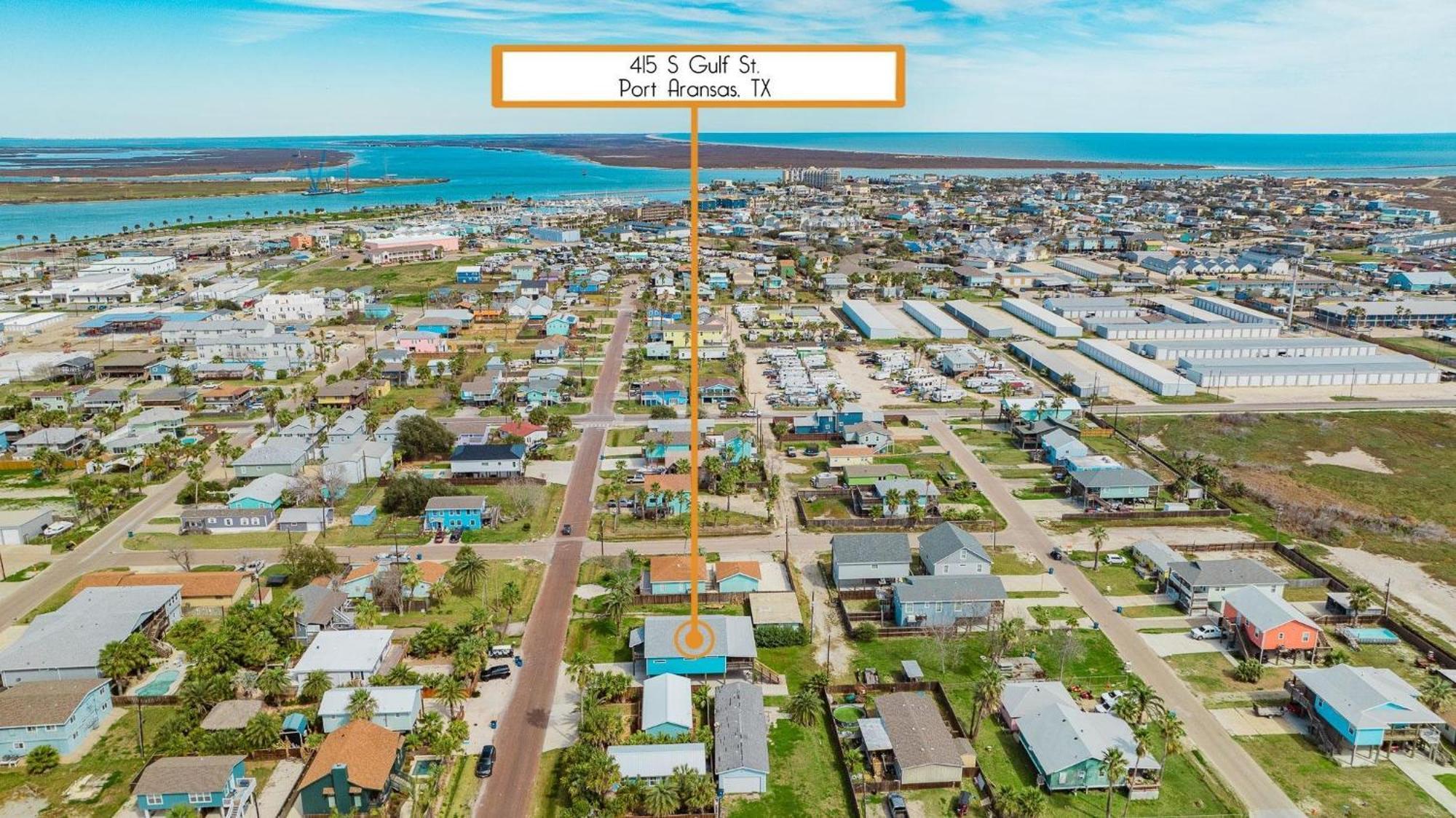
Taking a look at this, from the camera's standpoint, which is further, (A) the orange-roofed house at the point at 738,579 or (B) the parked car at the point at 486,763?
(A) the orange-roofed house at the point at 738,579

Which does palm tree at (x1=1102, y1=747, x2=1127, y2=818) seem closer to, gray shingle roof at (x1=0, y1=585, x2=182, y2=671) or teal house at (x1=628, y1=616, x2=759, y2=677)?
teal house at (x1=628, y1=616, x2=759, y2=677)

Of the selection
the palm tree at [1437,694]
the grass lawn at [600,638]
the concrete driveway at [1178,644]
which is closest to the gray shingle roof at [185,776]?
the grass lawn at [600,638]

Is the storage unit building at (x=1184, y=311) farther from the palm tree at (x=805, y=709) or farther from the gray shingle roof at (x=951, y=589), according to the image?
the palm tree at (x=805, y=709)

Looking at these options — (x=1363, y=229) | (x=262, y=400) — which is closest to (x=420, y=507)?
(x=262, y=400)

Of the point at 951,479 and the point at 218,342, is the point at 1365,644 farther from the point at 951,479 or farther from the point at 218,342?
the point at 218,342

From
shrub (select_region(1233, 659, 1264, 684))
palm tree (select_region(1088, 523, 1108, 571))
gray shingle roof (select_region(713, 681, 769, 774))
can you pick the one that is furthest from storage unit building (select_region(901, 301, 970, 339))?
gray shingle roof (select_region(713, 681, 769, 774))

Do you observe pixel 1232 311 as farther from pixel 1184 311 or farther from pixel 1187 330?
pixel 1187 330
